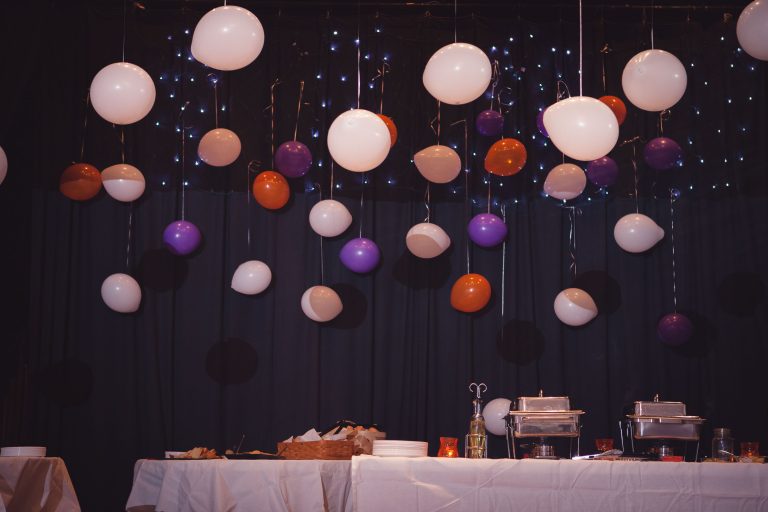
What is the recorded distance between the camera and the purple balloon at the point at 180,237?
5.70 meters

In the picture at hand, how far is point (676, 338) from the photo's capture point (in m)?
5.51

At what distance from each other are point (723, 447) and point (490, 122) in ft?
9.05

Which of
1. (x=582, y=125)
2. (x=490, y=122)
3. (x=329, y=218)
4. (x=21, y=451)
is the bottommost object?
(x=21, y=451)

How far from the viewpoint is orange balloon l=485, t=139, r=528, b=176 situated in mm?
5395

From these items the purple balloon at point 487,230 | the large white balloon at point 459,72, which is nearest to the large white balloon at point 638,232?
the purple balloon at point 487,230

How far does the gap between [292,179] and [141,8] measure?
1572 millimetres

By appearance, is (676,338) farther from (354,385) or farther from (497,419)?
(354,385)

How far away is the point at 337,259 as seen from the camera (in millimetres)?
5992

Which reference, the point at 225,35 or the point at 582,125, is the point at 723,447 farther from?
the point at 225,35

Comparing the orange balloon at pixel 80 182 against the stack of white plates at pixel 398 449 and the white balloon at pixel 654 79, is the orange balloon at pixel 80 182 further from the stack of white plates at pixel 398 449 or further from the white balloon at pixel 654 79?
the white balloon at pixel 654 79

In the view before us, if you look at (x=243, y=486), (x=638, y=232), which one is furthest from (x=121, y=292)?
(x=638, y=232)

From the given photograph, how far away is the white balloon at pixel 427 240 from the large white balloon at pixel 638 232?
1076 millimetres

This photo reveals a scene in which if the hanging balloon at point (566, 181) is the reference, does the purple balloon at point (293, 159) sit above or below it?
above

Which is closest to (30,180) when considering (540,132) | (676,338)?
(540,132)
